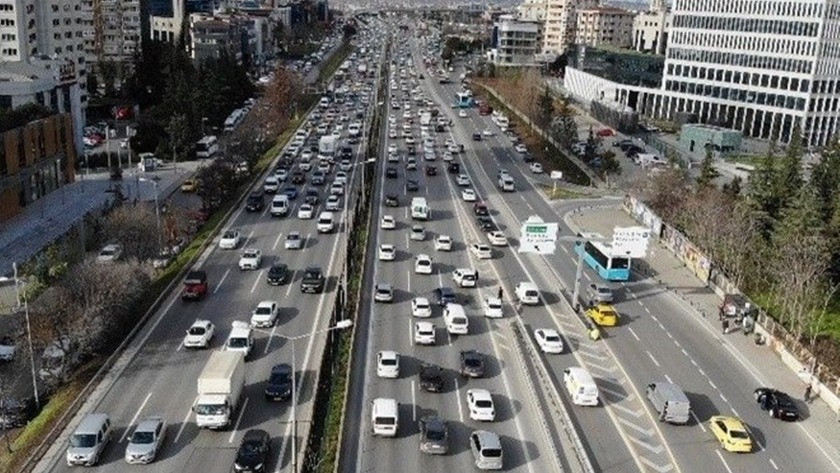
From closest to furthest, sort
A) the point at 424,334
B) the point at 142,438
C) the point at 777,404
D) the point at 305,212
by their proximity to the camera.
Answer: the point at 142,438
the point at 777,404
the point at 424,334
the point at 305,212

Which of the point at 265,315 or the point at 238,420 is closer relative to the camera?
the point at 238,420

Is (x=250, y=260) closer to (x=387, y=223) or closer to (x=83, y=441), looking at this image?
(x=387, y=223)

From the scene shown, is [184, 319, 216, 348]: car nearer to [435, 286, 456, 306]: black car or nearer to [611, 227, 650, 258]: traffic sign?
[435, 286, 456, 306]: black car

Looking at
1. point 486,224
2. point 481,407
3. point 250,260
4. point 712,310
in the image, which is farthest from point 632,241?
point 250,260

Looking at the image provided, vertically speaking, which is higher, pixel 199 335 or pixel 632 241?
pixel 632 241

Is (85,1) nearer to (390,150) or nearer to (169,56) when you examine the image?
(169,56)

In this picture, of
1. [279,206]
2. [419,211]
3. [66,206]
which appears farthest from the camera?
[66,206]

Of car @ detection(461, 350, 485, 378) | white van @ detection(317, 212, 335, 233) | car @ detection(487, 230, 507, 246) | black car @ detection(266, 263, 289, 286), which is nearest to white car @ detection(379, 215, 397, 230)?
white van @ detection(317, 212, 335, 233)

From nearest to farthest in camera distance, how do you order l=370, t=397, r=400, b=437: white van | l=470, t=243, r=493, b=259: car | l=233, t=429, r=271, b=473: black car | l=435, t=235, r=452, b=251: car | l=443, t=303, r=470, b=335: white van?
l=233, t=429, r=271, b=473: black car < l=370, t=397, r=400, b=437: white van < l=443, t=303, r=470, b=335: white van < l=470, t=243, r=493, b=259: car < l=435, t=235, r=452, b=251: car
